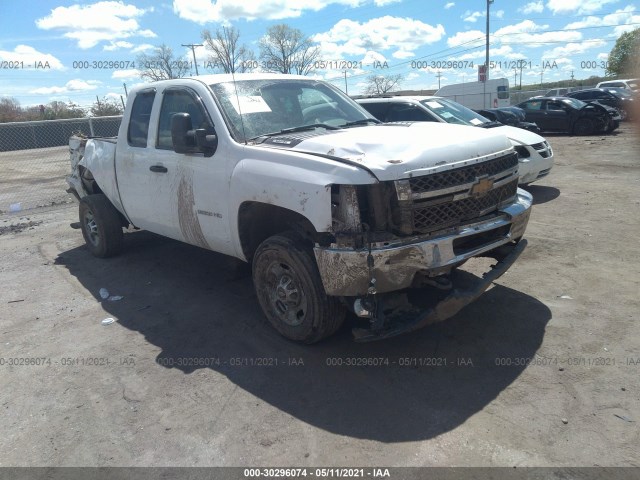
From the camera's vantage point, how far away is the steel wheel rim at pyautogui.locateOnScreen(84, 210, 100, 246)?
671cm

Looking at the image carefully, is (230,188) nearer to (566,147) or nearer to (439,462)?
(439,462)

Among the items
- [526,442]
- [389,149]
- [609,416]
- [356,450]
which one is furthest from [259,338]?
[609,416]

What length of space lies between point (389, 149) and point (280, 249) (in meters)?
1.09

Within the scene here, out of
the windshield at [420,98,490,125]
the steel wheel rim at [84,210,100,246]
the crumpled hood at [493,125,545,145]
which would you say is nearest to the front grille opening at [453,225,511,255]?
the crumpled hood at [493,125,545,145]

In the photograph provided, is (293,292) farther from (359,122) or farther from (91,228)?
(91,228)

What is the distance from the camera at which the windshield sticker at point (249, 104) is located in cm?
448

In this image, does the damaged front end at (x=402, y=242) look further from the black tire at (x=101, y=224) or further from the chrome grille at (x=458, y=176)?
the black tire at (x=101, y=224)

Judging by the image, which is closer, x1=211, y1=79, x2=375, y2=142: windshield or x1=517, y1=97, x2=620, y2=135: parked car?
x1=211, y1=79, x2=375, y2=142: windshield

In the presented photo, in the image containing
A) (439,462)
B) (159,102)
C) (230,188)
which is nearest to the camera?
(439,462)

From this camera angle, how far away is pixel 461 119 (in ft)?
30.0

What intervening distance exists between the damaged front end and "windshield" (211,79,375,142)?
1.40 meters

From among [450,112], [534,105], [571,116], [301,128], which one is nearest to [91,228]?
[301,128]

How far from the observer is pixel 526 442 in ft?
9.39

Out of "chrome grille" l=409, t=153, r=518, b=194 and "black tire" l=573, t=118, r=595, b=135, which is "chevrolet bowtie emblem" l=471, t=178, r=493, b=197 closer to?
"chrome grille" l=409, t=153, r=518, b=194
